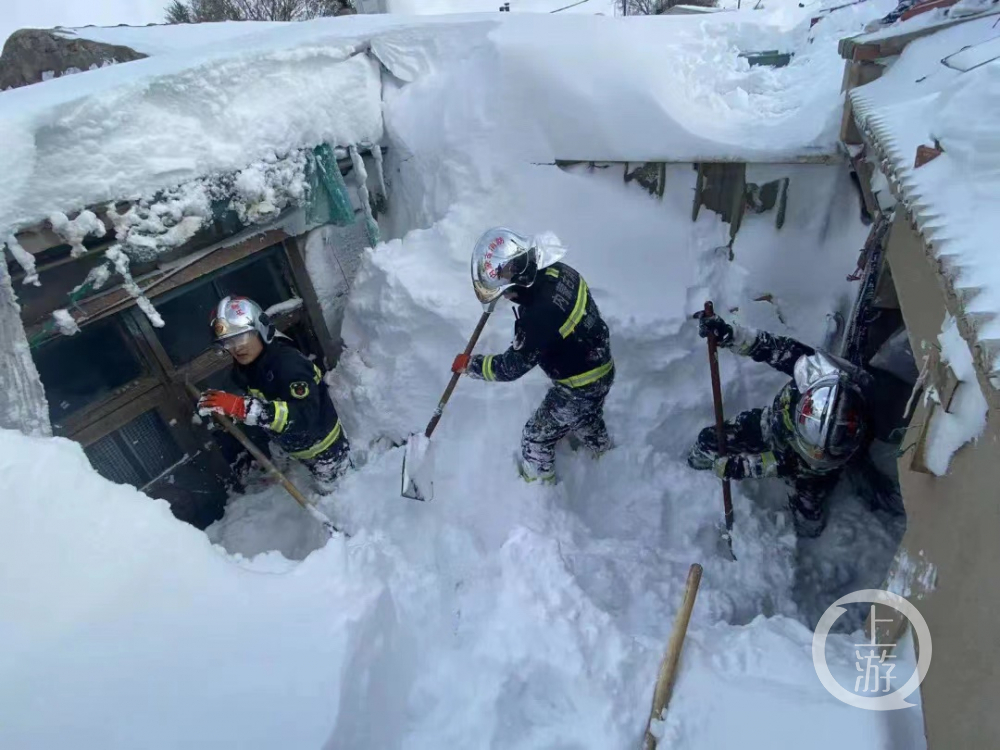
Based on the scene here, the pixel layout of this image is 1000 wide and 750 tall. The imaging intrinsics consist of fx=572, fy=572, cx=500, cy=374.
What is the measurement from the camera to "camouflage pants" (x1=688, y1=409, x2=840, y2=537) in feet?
12.1

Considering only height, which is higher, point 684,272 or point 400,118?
point 400,118

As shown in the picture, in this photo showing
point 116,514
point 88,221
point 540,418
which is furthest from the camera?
point 540,418

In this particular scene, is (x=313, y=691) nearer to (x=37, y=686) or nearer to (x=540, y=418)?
(x=37, y=686)

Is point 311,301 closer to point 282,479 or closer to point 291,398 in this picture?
point 291,398

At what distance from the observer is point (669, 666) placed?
241cm

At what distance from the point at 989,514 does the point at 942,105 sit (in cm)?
182

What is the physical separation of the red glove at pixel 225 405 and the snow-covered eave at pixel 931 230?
3373 mm

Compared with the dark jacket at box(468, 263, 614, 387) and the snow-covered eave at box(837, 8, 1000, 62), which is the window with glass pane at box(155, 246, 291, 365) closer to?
the dark jacket at box(468, 263, 614, 387)

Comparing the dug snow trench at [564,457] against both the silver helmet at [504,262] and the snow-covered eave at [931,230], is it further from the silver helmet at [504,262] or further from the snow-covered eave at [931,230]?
the snow-covered eave at [931,230]

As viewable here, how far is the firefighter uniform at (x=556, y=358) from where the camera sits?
3465mm

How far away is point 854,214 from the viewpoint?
13.1 ft

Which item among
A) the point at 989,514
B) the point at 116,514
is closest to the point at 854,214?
the point at 989,514

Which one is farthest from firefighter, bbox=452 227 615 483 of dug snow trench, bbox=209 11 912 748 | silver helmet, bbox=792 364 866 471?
silver helmet, bbox=792 364 866 471

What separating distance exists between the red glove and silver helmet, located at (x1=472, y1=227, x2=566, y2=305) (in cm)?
159
